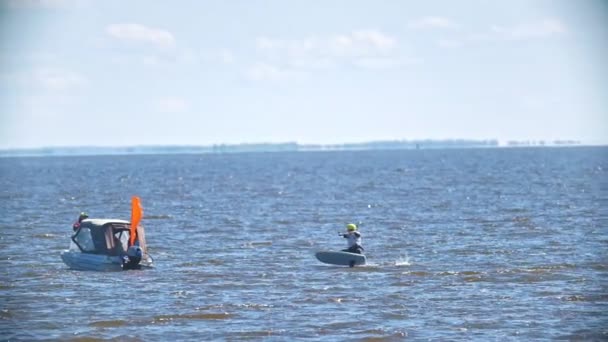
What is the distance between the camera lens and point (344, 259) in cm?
3459

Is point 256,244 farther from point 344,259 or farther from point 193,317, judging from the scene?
point 193,317

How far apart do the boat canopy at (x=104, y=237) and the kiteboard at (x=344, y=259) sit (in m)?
5.94

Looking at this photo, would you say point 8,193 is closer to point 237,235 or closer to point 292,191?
point 292,191

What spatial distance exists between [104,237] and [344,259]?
770 cm

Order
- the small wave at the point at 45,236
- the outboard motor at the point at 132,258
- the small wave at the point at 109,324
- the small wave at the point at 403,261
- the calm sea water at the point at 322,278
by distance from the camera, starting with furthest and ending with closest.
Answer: the small wave at the point at 45,236 → the small wave at the point at 403,261 → the outboard motor at the point at 132,258 → the small wave at the point at 109,324 → the calm sea water at the point at 322,278

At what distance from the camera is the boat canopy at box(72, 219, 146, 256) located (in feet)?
112

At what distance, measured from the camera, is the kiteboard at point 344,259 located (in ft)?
113

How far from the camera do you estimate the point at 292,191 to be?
85.6m

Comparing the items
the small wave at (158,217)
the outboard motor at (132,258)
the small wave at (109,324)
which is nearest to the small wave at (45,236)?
the small wave at (158,217)

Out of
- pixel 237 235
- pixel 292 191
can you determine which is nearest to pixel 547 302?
pixel 237 235

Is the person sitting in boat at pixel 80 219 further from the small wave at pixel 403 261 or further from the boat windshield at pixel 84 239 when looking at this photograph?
the small wave at pixel 403 261

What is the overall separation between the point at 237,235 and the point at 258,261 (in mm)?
10030

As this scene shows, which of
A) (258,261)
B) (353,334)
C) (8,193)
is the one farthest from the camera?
(8,193)

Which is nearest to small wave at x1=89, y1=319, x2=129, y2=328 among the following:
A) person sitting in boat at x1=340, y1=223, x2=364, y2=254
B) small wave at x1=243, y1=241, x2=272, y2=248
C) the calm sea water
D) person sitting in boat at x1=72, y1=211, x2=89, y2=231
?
the calm sea water
